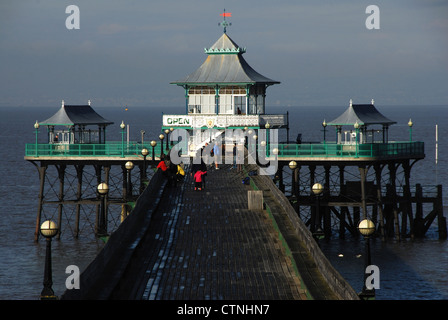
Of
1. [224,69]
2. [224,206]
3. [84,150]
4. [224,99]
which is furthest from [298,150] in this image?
[224,206]

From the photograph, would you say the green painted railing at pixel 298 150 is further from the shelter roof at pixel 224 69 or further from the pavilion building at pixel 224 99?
the shelter roof at pixel 224 69

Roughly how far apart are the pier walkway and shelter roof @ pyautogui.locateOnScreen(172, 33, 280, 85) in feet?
81.1

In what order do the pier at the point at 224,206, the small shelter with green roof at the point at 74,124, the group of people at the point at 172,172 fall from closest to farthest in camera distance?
the pier at the point at 224,206, the group of people at the point at 172,172, the small shelter with green roof at the point at 74,124

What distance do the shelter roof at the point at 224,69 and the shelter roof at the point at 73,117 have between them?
5830 millimetres

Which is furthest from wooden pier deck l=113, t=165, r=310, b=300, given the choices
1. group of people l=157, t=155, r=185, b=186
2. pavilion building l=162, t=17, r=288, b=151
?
pavilion building l=162, t=17, r=288, b=151

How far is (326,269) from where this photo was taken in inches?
815

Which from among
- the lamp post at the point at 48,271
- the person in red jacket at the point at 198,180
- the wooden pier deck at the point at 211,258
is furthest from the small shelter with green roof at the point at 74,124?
the lamp post at the point at 48,271

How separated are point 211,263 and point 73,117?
33.3 m

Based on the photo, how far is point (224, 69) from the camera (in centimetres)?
5772

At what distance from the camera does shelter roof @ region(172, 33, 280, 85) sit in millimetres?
56469

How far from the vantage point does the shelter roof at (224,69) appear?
56.5 meters

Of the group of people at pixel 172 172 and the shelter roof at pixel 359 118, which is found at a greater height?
the shelter roof at pixel 359 118

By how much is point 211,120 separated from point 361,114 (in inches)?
364

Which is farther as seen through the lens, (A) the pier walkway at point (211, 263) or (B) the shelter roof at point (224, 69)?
(B) the shelter roof at point (224, 69)
